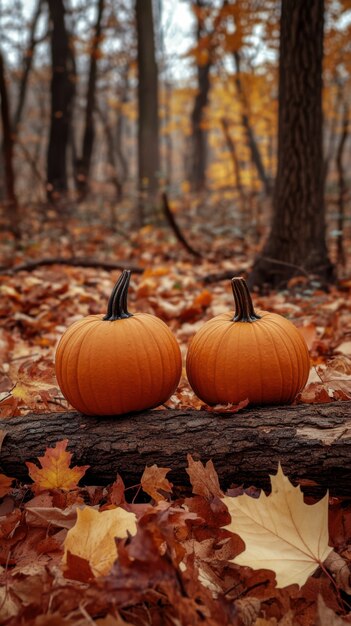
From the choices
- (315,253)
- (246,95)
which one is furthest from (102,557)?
(246,95)

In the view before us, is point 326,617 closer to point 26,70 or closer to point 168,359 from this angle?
point 168,359

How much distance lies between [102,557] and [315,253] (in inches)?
149

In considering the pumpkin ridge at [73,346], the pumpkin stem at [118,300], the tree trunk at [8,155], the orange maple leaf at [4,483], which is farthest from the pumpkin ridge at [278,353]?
the tree trunk at [8,155]

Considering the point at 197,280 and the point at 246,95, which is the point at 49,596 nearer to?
the point at 197,280

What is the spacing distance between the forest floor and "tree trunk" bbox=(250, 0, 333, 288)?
0.24m

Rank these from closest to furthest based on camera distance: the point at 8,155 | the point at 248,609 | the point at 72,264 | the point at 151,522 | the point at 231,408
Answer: the point at 151,522 → the point at 248,609 → the point at 231,408 → the point at 72,264 → the point at 8,155

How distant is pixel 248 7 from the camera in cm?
894

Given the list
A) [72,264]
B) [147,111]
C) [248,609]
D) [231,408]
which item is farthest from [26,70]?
[248,609]

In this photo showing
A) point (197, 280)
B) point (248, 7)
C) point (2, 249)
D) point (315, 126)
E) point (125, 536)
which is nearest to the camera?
point (125, 536)

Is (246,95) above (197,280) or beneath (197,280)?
above

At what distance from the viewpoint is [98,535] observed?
1267 millimetres

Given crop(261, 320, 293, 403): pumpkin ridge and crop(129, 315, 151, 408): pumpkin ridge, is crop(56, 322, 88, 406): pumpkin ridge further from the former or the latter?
crop(261, 320, 293, 403): pumpkin ridge

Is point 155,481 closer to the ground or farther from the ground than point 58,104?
closer to the ground

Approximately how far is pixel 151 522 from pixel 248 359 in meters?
0.80
